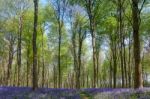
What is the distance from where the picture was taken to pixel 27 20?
48.0m

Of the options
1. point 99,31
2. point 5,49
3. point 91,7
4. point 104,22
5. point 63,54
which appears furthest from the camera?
point 63,54

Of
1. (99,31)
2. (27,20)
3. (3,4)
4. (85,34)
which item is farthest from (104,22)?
(3,4)

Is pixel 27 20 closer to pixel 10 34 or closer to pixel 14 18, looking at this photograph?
pixel 14 18

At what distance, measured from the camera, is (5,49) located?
55.6 m

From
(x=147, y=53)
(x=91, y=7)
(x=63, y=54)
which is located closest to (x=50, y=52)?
(x=63, y=54)

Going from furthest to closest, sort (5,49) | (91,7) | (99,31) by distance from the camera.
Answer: (5,49) → (99,31) → (91,7)

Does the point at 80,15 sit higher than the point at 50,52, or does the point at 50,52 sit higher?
the point at 80,15

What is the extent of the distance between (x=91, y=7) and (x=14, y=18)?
15.4 meters

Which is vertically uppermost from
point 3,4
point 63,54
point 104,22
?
point 3,4

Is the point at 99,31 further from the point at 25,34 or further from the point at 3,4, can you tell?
the point at 3,4

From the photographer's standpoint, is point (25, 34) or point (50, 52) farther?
point (50, 52)

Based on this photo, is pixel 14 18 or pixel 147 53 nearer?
pixel 14 18

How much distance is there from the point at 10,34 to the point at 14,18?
6030mm

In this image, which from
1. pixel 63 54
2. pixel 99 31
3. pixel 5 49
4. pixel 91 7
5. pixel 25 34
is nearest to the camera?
pixel 91 7
